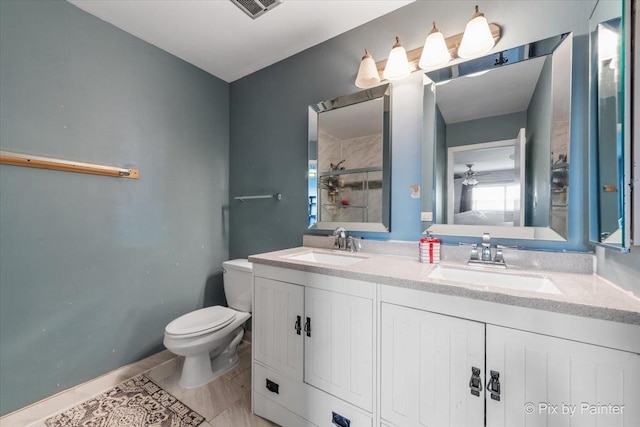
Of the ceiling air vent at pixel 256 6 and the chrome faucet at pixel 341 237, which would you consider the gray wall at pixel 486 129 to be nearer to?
the chrome faucet at pixel 341 237

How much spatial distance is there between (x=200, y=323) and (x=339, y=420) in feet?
3.64

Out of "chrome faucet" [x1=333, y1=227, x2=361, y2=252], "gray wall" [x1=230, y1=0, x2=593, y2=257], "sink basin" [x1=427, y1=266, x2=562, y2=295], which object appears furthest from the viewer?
"chrome faucet" [x1=333, y1=227, x2=361, y2=252]

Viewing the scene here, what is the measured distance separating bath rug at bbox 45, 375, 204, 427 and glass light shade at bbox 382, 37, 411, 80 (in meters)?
2.23

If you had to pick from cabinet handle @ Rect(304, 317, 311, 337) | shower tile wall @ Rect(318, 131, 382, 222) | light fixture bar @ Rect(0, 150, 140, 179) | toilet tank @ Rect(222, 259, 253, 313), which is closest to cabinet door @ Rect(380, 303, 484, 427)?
cabinet handle @ Rect(304, 317, 311, 337)

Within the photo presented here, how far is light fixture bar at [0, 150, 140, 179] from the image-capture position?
134cm

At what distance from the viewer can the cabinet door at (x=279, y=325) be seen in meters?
1.27

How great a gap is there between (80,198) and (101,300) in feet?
2.19

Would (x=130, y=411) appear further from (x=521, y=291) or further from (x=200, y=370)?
(x=521, y=291)

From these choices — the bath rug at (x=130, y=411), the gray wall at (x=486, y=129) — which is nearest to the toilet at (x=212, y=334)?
the bath rug at (x=130, y=411)

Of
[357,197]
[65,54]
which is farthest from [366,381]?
[65,54]

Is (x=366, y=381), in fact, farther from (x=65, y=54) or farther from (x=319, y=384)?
(x=65, y=54)

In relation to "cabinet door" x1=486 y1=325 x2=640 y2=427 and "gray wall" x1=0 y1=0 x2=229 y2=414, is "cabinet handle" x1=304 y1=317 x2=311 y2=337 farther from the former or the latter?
"gray wall" x1=0 y1=0 x2=229 y2=414

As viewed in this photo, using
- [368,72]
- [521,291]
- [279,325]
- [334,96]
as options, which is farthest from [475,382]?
[334,96]

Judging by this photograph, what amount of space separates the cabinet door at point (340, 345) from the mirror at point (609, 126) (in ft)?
2.92
